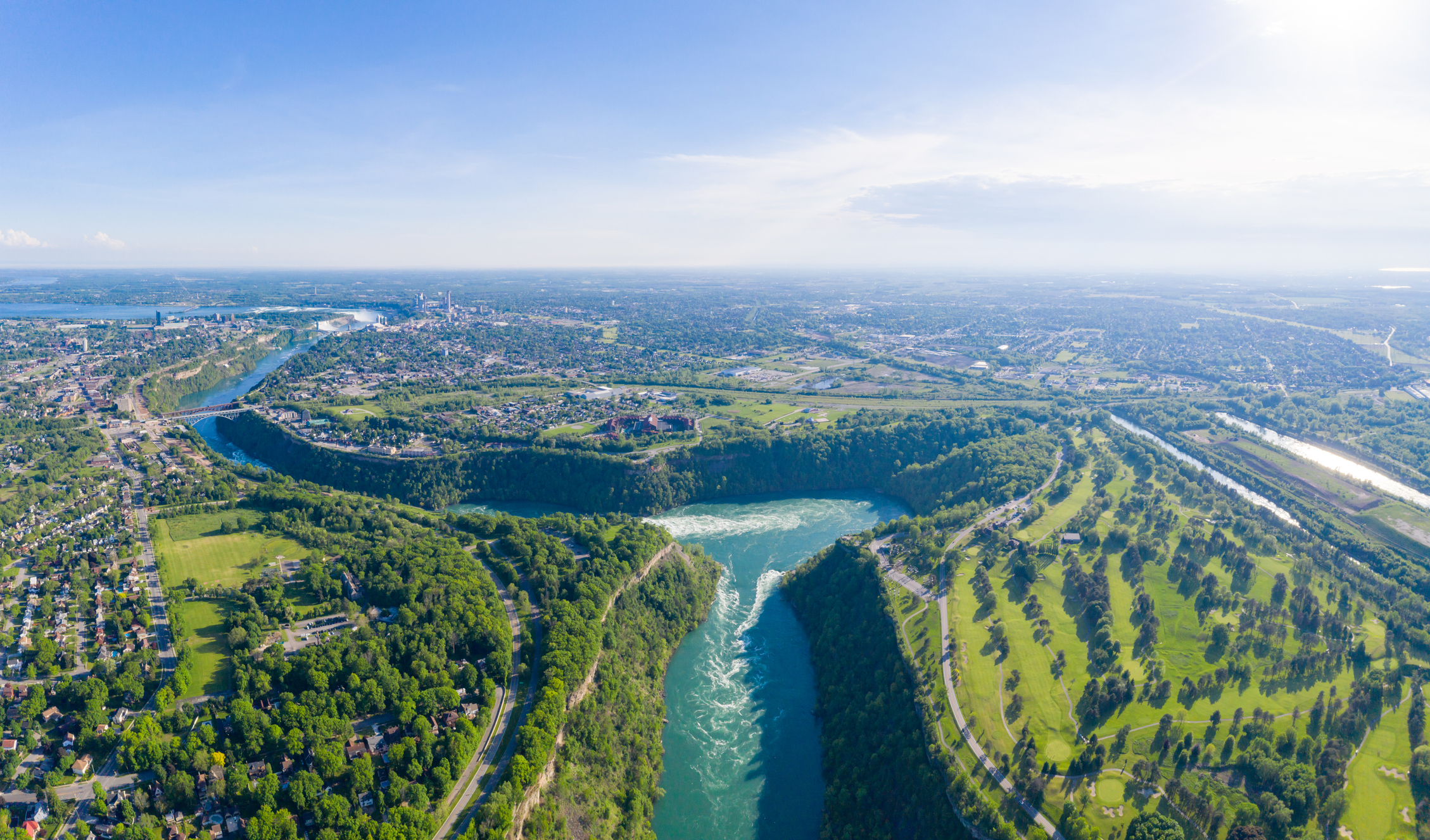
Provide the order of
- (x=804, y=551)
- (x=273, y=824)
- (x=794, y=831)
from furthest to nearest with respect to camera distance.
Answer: (x=804, y=551)
(x=794, y=831)
(x=273, y=824)

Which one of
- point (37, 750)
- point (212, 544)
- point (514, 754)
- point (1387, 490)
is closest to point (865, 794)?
point (514, 754)

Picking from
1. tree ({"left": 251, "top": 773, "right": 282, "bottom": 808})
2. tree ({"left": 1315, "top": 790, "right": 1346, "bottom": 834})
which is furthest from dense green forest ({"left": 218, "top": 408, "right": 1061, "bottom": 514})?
tree ({"left": 251, "top": 773, "right": 282, "bottom": 808})

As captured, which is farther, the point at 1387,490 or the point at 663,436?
the point at 663,436

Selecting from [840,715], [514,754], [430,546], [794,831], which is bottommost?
[794,831]

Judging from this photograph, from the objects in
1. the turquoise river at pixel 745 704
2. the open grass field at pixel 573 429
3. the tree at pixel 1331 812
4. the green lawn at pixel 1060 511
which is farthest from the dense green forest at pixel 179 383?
the tree at pixel 1331 812

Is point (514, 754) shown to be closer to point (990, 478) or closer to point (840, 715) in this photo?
point (840, 715)

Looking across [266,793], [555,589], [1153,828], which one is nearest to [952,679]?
[1153,828]

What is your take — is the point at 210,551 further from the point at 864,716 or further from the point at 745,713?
the point at 864,716
